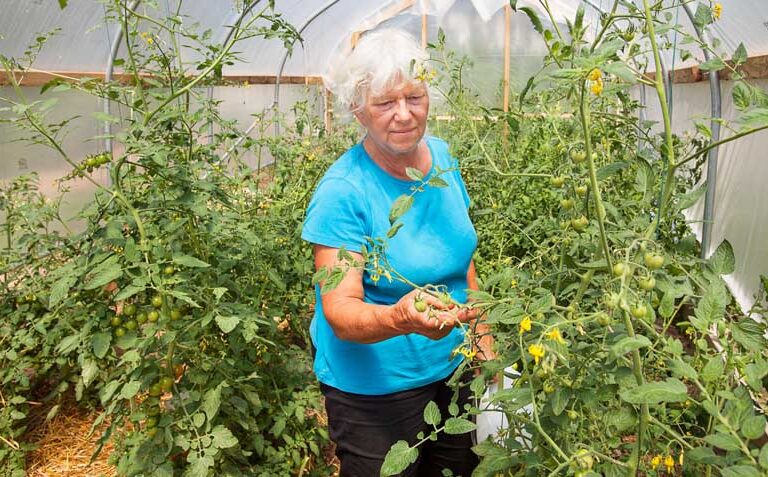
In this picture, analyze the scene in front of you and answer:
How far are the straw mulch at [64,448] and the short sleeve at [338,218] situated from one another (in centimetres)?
154

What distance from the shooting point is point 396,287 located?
150 cm

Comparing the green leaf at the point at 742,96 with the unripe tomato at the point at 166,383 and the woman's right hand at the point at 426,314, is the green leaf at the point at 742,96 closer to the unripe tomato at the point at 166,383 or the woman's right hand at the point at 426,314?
the woman's right hand at the point at 426,314

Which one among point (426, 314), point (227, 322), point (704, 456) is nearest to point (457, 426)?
point (426, 314)

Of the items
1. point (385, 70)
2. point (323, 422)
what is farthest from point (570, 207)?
point (323, 422)

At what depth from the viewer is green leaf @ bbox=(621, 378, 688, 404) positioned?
679 mm

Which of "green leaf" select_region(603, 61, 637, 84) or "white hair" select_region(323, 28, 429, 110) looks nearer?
"green leaf" select_region(603, 61, 637, 84)

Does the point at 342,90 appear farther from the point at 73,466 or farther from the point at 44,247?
the point at 73,466

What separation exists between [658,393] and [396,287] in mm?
856

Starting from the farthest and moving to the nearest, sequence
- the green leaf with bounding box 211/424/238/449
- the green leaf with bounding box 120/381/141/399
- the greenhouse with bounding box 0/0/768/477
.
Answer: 1. the green leaf with bounding box 211/424/238/449
2. the green leaf with bounding box 120/381/141/399
3. the greenhouse with bounding box 0/0/768/477

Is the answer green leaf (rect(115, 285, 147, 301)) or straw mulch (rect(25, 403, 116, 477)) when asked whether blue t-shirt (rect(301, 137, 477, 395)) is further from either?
straw mulch (rect(25, 403, 116, 477))

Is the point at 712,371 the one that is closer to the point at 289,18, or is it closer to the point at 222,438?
the point at 222,438

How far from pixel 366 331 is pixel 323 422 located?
1405 mm

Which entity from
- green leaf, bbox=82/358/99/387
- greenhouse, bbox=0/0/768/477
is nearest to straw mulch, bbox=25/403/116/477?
greenhouse, bbox=0/0/768/477

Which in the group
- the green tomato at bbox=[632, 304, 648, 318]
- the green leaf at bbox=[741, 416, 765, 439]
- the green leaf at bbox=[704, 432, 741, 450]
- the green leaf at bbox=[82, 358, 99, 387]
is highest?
the green tomato at bbox=[632, 304, 648, 318]
